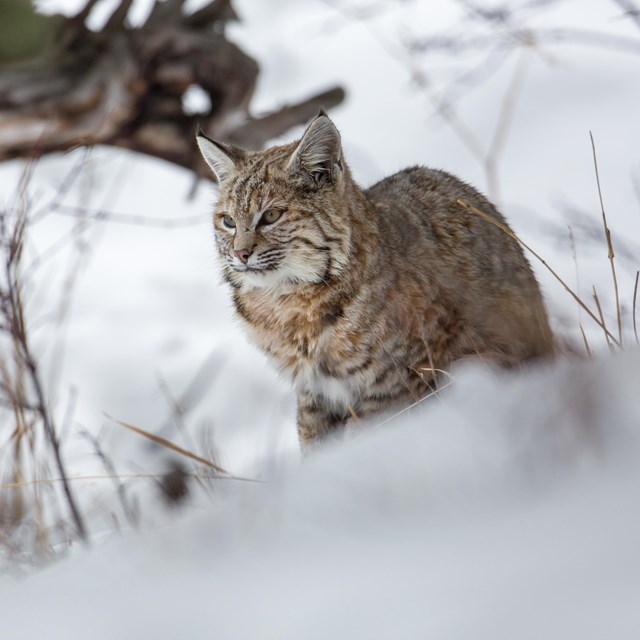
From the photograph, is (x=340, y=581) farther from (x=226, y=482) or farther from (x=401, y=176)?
(x=401, y=176)

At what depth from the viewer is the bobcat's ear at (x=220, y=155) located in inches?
139

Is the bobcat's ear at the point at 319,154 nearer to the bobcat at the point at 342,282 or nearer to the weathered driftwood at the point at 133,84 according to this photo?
the bobcat at the point at 342,282

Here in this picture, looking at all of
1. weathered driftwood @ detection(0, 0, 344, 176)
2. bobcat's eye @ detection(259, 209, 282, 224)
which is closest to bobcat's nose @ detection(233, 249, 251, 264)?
bobcat's eye @ detection(259, 209, 282, 224)

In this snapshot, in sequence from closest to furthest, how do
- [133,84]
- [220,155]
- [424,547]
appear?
[424,547] → [220,155] → [133,84]

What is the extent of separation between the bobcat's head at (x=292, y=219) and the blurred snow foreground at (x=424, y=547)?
1787mm

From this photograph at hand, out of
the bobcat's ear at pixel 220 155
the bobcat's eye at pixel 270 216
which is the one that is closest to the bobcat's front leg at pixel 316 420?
the bobcat's eye at pixel 270 216

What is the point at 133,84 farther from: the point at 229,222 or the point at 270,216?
the point at 270,216

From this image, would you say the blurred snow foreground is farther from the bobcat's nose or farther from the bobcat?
the bobcat's nose

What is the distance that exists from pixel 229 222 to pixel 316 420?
80 cm

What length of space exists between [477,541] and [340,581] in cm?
19

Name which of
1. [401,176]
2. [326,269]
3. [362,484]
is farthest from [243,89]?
[362,484]

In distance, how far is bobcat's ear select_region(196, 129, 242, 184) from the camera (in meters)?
3.54

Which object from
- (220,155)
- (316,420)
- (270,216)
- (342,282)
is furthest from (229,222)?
(316,420)

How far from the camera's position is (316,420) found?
11.3ft
